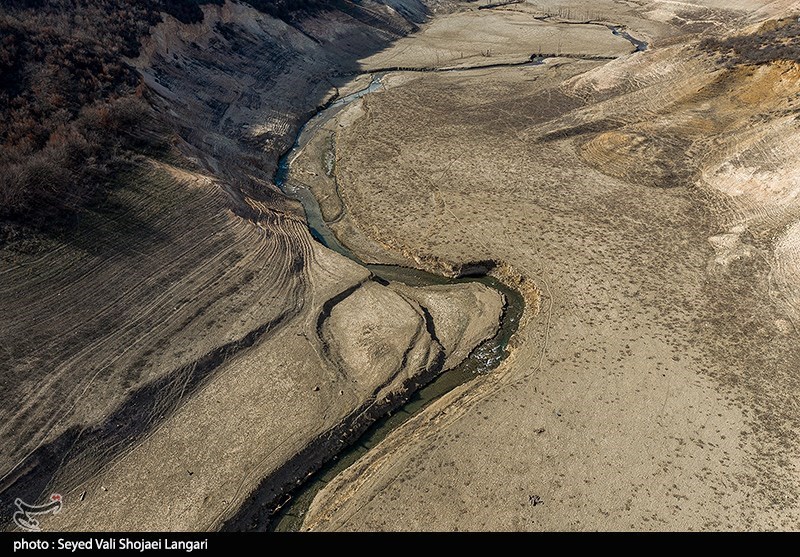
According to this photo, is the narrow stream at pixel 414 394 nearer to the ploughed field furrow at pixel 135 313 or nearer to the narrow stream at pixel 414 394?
the narrow stream at pixel 414 394

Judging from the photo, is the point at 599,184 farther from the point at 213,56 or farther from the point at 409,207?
the point at 213,56

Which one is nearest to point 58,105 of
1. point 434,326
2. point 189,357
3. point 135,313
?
point 135,313

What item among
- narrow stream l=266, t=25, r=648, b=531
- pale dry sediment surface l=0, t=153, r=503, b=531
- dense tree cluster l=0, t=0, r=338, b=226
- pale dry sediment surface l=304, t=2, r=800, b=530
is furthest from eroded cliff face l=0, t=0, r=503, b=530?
pale dry sediment surface l=304, t=2, r=800, b=530

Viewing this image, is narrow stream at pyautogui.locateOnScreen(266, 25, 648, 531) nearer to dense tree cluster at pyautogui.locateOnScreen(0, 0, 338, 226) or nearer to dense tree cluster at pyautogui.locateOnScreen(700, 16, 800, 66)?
dense tree cluster at pyautogui.locateOnScreen(0, 0, 338, 226)

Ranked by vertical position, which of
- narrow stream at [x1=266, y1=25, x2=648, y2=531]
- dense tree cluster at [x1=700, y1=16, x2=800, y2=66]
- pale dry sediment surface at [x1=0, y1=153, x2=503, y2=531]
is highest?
dense tree cluster at [x1=700, y1=16, x2=800, y2=66]

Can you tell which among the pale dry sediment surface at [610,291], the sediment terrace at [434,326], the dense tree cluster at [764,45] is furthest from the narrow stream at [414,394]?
the dense tree cluster at [764,45]

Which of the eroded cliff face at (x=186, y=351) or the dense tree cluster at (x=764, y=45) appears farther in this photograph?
the dense tree cluster at (x=764, y=45)
